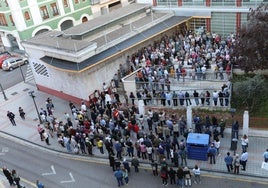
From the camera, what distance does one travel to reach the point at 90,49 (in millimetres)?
24297

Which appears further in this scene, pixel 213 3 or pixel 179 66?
pixel 213 3

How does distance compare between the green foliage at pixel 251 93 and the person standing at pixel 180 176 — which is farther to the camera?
the green foliage at pixel 251 93

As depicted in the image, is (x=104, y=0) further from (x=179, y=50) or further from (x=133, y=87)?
(x=133, y=87)

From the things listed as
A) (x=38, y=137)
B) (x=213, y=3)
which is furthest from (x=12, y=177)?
(x=213, y=3)

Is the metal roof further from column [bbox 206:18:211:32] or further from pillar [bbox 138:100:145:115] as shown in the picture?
pillar [bbox 138:100:145:115]

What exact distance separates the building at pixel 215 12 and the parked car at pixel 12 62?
1669 centimetres

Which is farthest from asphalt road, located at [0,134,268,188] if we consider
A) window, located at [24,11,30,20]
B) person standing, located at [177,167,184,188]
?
window, located at [24,11,30,20]

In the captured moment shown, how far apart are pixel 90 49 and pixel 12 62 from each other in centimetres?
1591

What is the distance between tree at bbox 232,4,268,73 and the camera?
1989 centimetres

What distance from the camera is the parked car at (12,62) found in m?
36.2

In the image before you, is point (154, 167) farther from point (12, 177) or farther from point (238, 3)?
point (238, 3)

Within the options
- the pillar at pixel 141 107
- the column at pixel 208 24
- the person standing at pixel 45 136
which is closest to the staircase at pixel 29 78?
the person standing at pixel 45 136

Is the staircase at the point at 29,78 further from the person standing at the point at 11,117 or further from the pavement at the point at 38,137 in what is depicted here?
the person standing at the point at 11,117

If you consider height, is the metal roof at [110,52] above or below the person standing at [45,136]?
above
